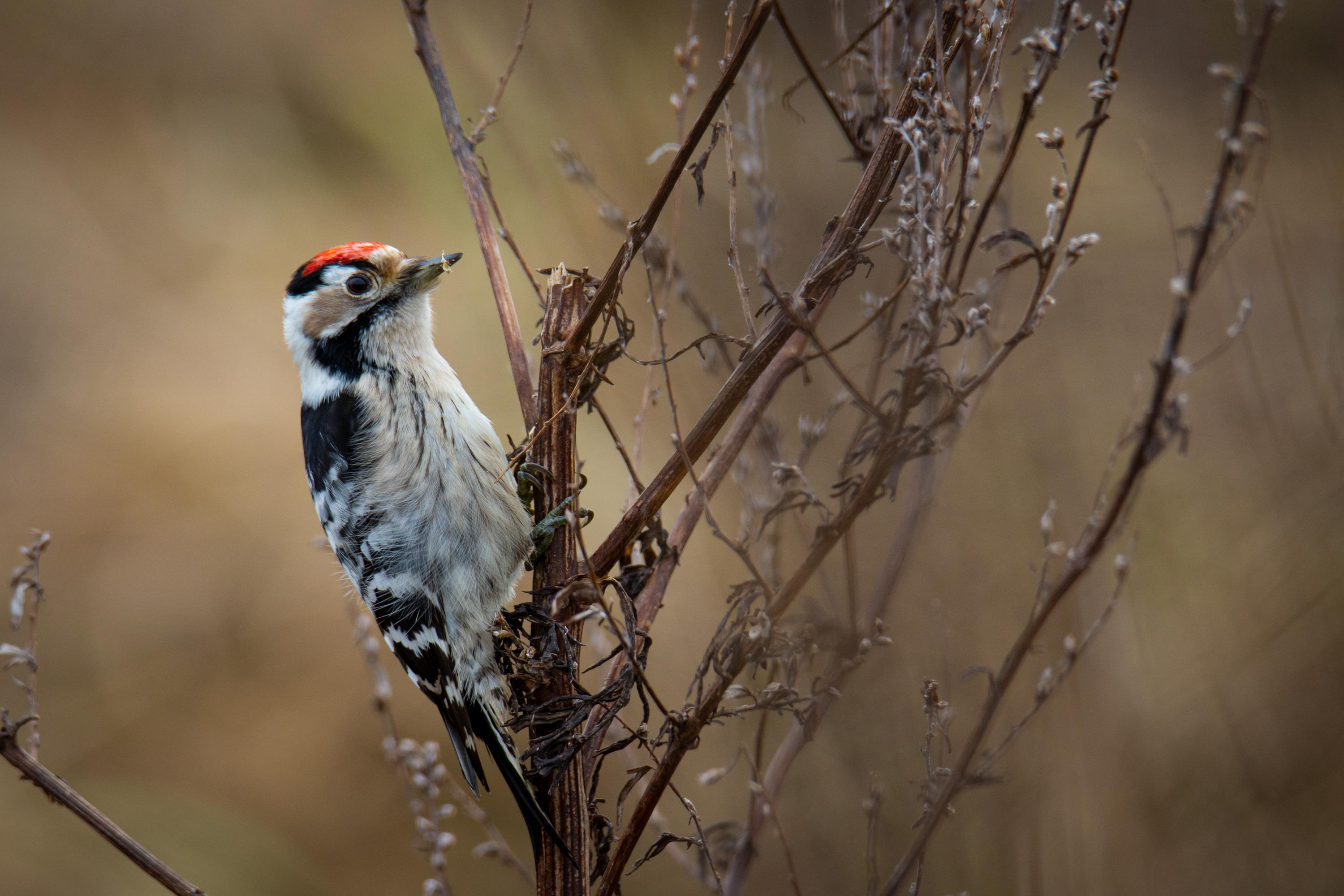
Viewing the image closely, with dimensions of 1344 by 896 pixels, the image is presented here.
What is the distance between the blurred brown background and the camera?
2.84 meters

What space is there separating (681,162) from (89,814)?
1.39 m

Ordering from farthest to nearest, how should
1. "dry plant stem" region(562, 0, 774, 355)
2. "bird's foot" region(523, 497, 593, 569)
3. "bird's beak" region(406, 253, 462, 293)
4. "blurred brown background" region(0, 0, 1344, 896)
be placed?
"blurred brown background" region(0, 0, 1344, 896)
"bird's beak" region(406, 253, 462, 293)
"bird's foot" region(523, 497, 593, 569)
"dry plant stem" region(562, 0, 774, 355)

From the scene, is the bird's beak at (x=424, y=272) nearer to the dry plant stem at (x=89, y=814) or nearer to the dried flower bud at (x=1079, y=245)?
the dry plant stem at (x=89, y=814)

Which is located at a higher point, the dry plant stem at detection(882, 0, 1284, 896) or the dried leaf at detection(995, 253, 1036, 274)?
the dried leaf at detection(995, 253, 1036, 274)

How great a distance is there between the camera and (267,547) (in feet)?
14.0

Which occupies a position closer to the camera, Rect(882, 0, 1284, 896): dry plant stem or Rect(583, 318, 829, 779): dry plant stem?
Rect(882, 0, 1284, 896): dry plant stem

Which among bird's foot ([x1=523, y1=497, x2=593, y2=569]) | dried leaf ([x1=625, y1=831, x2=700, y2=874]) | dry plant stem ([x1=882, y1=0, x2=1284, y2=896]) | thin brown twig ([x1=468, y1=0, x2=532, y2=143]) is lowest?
dried leaf ([x1=625, y1=831, x2=700, y2=874])

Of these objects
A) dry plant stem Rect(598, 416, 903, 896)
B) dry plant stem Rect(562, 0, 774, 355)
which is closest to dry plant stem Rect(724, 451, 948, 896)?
dry plant stem Rect(598, 416, 903, 896)

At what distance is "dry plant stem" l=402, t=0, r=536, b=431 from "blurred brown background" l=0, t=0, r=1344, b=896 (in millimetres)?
898

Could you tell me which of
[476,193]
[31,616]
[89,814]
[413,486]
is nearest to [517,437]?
[413,486]

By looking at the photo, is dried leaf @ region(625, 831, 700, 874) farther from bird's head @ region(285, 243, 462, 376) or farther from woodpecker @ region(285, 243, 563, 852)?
bird's head @ region(285, 243, 462, 376)

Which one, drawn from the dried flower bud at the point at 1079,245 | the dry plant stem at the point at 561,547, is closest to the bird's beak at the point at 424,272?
the dry plant stem at the point at 561,547

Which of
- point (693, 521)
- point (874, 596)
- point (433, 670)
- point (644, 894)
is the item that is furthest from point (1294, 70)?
point (644, 894)

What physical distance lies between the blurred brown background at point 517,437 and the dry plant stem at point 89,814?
1.76 meters
